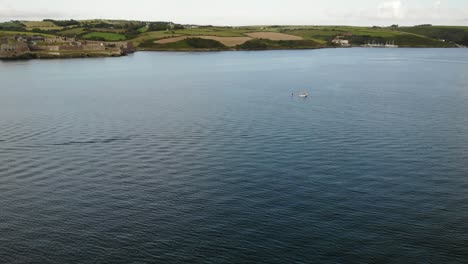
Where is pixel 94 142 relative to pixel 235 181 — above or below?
above

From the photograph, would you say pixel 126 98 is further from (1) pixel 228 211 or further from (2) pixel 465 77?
(2) pixel 465 77

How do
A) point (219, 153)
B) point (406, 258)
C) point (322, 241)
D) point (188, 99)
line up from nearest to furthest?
1. point (406, 258)
2. point (322, 241)
3. point (219, 153)
4. point (188, 99)

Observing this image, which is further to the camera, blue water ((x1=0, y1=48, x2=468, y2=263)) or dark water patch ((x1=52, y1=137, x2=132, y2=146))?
dark water patch ((x1=52, y1=137, x2=132, y2=146))

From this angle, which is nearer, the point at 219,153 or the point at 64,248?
the point at 64,248

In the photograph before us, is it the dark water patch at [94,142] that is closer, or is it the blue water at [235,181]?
the blue water at [235,181]

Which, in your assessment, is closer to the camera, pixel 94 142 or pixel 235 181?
pixel 235 181

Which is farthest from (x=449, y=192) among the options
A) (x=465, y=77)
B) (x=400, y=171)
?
(x=465, y=77)

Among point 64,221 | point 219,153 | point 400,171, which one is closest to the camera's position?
point 64,221
